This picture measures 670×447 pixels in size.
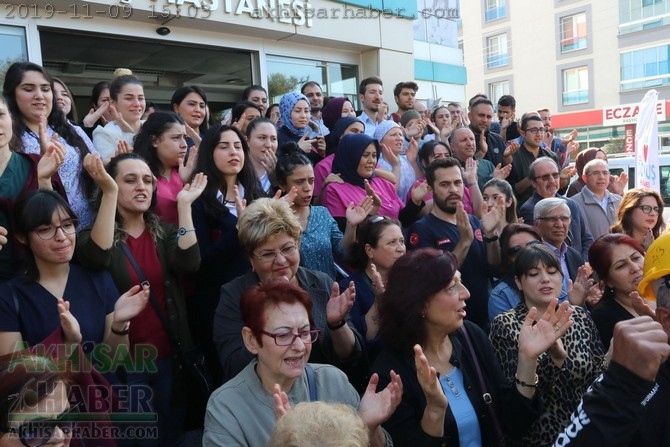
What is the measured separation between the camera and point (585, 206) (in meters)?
5.50

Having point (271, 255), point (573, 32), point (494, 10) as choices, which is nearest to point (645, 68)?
point (573, 32)

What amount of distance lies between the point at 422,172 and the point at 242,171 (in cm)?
255

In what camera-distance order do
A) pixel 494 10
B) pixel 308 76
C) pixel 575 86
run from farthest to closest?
pixel 494 10 < pixel 575 86 < pixel 308 76

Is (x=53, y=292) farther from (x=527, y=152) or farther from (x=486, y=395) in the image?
(x=527, y=152)

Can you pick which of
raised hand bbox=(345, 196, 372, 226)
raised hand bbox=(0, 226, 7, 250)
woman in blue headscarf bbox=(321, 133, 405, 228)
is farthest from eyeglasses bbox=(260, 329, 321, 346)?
woman in blue headscarf bbox=(321, 133, 405, 228)

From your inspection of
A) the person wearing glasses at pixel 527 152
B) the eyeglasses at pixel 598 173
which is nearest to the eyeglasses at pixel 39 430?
the eyeglasses at pixel 598 173

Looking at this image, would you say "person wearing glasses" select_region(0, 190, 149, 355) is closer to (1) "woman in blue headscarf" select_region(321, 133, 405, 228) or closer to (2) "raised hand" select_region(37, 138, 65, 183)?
(2) "raised hand" select_region(37, 138, 65, 183)

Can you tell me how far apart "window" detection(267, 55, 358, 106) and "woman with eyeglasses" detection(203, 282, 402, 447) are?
797 centimetres

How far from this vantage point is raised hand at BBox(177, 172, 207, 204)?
124 inches

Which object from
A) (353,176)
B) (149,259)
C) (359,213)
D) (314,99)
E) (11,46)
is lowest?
(149,259)

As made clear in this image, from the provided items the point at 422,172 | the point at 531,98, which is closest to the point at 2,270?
the point at 422,172

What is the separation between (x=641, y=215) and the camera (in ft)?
14.3

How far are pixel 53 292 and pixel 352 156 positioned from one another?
2621 mm

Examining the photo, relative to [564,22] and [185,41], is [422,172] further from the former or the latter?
[564,22]
